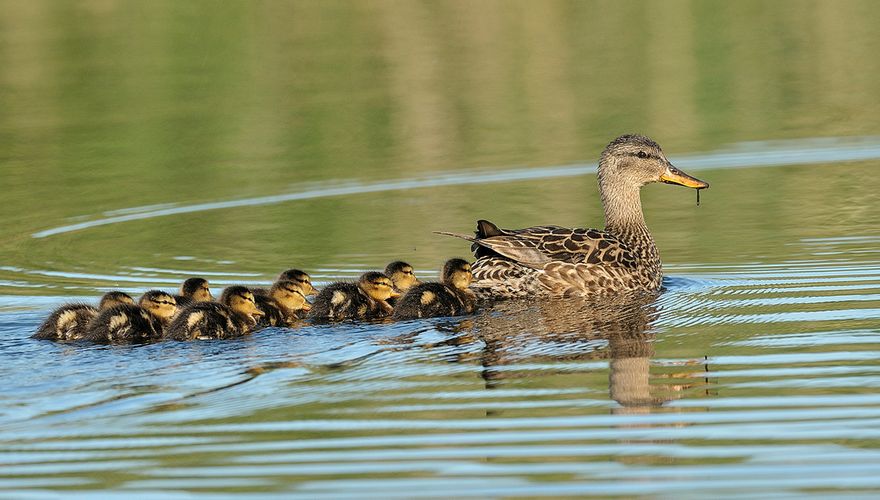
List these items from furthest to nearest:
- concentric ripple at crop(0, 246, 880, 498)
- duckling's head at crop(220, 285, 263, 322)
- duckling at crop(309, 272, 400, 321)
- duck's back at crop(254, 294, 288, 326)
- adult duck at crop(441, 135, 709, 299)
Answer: adult duck at crop(441, 135, 709, 299) < duckling at crop(309, 272, 400, 321) < duck's back at crop(254, 294, 288, 326) < duckling's head at crop(220, 285, 263, 322) < concentric ripple at crop(0, 246, 880, 498)

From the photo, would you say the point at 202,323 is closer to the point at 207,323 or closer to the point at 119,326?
the point at 207,323

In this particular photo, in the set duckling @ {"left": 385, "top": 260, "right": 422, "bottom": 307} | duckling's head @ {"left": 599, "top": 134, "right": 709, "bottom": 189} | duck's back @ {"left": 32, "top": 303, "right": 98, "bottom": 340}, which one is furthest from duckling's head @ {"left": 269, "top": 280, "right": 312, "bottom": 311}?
duckling's head @ {"left": 599, "top": 134, "right": 709, "bottom": 189}

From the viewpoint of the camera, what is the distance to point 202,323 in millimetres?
7754

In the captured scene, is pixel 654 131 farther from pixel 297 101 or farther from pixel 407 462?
pixel 407 462

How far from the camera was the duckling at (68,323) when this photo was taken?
25.8ft

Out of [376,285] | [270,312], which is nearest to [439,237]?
[376,285]

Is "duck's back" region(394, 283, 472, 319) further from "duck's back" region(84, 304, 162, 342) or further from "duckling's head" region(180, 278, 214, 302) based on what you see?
"duck's back" region(84, 304, 162, 342)

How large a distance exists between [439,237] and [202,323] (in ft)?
11.5

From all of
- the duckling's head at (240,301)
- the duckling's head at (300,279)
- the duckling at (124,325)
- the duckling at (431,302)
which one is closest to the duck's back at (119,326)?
the duckling at (124,325)

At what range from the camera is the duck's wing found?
30.1 ft

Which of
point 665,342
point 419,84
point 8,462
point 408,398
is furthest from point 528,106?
point 8,462

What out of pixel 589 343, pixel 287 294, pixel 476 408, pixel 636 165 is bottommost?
pixel 476 408

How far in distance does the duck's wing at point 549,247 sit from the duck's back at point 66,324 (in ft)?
7.32

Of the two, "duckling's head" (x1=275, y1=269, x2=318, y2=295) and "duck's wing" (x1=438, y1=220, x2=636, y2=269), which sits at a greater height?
"duck's wing" (x1=438, y1=220, x2=636, y2=269)
